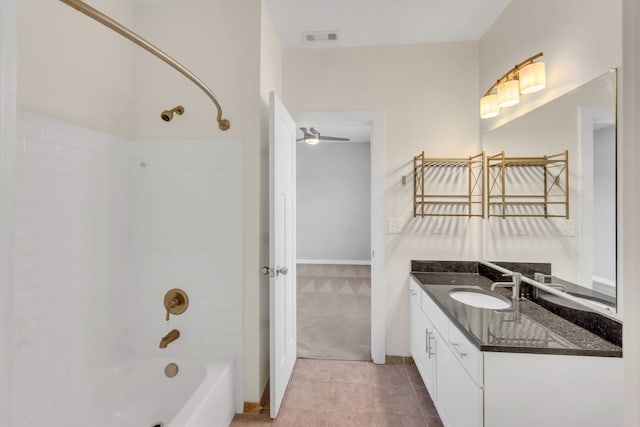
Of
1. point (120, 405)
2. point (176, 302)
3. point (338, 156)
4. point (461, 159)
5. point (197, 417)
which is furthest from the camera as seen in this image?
point (338, 156)

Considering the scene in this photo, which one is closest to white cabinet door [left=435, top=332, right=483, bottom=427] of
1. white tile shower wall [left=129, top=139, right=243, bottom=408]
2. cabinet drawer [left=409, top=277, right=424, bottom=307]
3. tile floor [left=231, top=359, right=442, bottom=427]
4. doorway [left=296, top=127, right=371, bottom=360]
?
tile floor [left=231, top=359, right=442, bottom=427]

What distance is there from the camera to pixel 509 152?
80.0 inches

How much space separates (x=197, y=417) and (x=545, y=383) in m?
1.55

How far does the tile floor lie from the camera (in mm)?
1899

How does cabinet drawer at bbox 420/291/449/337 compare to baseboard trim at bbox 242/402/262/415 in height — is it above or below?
above

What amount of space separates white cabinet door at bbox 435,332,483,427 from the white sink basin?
1.00ft

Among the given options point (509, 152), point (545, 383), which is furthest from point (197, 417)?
point (509, 152)

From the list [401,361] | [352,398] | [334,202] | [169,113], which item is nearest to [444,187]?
[401,361]

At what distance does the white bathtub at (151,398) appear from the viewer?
5.05ft

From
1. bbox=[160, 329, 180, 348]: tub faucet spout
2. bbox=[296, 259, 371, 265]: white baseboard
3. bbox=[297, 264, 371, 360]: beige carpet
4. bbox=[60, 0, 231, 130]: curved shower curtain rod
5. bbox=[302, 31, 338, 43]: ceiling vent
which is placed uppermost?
bbox=[302, 31, 338, 43]: ceiling vent

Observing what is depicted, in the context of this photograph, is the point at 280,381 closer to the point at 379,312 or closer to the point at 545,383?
the point at 379,312

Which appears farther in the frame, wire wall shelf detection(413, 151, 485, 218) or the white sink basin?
wire wall shelf detection(413, 151, 485, 218)

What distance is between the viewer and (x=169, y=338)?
1.92 metres

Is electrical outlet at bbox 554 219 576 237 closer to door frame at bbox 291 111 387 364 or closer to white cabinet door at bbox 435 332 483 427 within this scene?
white cabinet door at bbox 435 332 483 427
